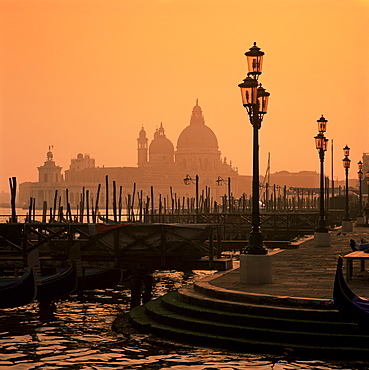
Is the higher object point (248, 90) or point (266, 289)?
point (248, 90)

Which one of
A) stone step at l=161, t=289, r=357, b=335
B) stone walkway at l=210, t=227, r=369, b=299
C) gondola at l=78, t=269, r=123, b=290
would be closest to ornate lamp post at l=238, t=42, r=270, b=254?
stone walkway at l=210, t=227, r=369, b=299

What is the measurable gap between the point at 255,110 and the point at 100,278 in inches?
314

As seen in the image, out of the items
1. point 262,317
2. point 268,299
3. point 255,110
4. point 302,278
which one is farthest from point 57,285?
point 262,317

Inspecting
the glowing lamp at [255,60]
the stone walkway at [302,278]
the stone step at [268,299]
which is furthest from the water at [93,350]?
the glowing lamp at [255,60]

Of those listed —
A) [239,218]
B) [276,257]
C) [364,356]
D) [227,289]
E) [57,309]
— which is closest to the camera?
[364,356]

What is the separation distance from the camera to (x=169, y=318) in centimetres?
1308

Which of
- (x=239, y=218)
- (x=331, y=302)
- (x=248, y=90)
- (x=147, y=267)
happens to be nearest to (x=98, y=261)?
(x=147, y=267)

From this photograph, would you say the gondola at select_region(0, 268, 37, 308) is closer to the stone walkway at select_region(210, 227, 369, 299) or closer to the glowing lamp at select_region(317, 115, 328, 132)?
the stone walkway at select_region(210, 227, 369, 299)

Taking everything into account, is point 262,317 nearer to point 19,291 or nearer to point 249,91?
point 249,91

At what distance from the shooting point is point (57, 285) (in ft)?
61.7

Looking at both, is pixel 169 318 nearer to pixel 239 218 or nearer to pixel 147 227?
pixel 147 227

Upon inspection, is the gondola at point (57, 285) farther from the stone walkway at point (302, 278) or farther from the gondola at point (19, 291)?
the stone walkway at point (302, 278)

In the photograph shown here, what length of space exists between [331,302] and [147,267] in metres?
8.57

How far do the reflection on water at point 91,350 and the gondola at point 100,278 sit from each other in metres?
2.93
